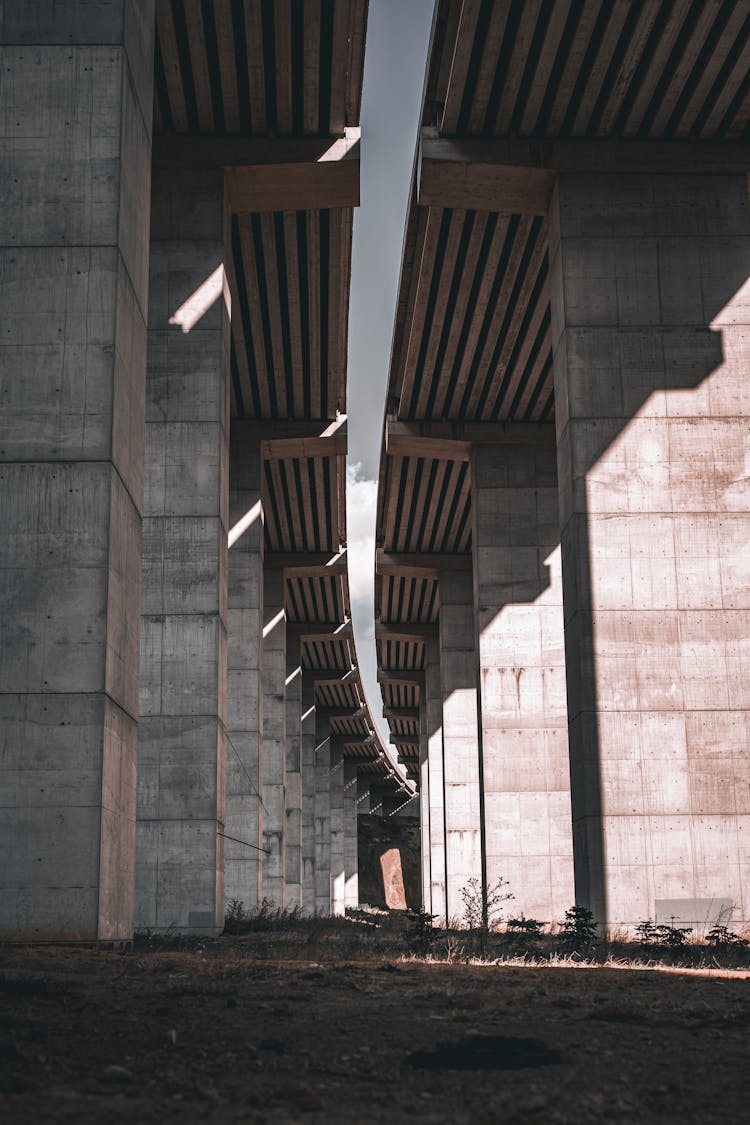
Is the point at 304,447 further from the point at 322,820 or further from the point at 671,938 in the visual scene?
the point at 322,820

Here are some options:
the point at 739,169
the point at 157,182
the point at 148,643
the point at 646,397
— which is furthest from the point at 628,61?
the point at 148,643

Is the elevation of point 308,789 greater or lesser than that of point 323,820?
greater

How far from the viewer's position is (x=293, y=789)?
43812 millimetres

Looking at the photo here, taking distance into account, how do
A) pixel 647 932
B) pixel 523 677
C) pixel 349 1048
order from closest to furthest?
pixel 349 1048 → pixel 647 932 → pixel 523 677

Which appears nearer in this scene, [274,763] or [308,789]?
[274,763]

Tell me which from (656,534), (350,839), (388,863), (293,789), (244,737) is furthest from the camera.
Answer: (388,863)

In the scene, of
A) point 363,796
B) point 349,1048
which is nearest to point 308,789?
point 363,796

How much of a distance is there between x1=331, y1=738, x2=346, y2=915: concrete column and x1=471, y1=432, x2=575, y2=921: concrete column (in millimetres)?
37532

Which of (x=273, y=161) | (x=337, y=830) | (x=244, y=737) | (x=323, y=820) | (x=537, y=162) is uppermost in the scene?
(x=273, y=161)

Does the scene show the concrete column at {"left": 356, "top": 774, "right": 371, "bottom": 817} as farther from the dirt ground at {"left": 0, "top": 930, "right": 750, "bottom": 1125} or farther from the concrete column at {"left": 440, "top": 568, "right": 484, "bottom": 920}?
the dirt ground at {"left": 0, "top": 930, "right": 750, "bottom": 1125}

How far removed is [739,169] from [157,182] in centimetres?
841

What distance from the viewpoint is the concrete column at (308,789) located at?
166 feet

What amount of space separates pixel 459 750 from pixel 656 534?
22.4 metres

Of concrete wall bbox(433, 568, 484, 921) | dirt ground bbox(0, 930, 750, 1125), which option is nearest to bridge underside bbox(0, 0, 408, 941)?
dirt ground bbox(0, 930, 750, 1125)
